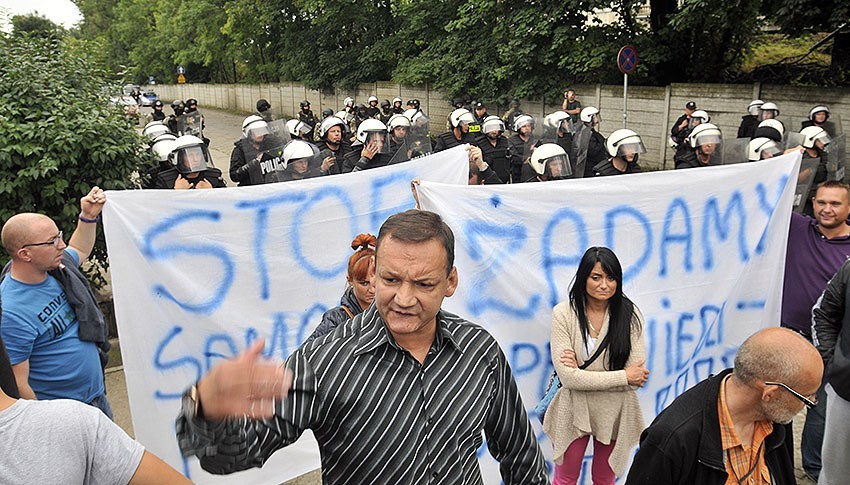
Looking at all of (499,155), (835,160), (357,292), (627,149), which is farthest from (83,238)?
(835,160)

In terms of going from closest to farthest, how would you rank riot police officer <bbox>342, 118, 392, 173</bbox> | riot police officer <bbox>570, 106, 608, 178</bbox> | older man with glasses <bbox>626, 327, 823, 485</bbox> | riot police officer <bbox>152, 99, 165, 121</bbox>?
older man with glasses <bbox>626, 327, 823, 485</bbox> → riot police officer <bbox>342, 118, 392, 173</bbox> → riot police officer <bbox>570, 106, 608, 178</bbox> → riot police officer <bbox>152, 99, 165, 121</bbox>

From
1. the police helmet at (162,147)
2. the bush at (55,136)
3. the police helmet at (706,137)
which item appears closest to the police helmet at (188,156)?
the police helmet at (162,147)

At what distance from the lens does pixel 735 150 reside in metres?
6.84

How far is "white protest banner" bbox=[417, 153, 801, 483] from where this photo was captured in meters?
3.59

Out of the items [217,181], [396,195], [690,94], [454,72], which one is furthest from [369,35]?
[396,195]

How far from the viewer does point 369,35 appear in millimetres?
28297

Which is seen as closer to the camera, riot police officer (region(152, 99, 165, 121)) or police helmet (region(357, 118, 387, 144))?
police helmet (region(357, 118, 387, 144))

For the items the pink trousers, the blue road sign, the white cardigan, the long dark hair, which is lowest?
the pink trousers

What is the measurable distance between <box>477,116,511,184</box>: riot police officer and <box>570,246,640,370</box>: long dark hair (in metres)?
5.57

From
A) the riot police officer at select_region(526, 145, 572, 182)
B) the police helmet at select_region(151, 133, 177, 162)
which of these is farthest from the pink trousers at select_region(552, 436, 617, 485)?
the police helmet at select_region(151, 133, 177, 162)

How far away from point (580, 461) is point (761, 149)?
14.2ft

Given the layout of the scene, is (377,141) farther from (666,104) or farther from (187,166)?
(666,104)

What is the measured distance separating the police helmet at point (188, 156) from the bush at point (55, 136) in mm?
448

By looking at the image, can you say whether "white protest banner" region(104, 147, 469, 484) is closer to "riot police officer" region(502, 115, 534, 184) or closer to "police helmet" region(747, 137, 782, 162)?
"police helmet" region(747, 137, 782, 162)
